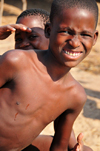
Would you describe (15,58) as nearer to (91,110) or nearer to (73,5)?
(73,5)

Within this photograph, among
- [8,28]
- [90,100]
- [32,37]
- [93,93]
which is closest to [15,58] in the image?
[8,28]

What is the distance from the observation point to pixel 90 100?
5258 mm

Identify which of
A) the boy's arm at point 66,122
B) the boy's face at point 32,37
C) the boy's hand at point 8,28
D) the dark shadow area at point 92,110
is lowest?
the dark shadow area at point 92,110

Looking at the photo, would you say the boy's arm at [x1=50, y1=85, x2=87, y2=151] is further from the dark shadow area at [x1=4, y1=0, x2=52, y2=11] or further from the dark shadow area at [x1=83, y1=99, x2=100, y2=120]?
the dark shadow area at [x1=4, y1=0, x2=52, y2=11]

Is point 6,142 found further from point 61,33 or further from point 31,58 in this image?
point 61,33

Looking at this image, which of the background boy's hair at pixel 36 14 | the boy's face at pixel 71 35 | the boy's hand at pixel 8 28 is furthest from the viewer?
the background boy's hair at pixel 36 14

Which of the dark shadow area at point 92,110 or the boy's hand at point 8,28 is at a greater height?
the boy's hand at point 8,28

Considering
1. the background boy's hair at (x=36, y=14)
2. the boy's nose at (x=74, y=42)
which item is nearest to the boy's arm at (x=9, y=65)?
the boy's nose at (x=74, y=42)

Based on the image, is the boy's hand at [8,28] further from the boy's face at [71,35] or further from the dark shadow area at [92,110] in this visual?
the dark shadow area at [92,110]

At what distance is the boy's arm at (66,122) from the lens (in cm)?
203

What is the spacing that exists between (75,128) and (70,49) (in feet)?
8.47

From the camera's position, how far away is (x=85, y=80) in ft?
21.6

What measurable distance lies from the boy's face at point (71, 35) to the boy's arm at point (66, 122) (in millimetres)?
395

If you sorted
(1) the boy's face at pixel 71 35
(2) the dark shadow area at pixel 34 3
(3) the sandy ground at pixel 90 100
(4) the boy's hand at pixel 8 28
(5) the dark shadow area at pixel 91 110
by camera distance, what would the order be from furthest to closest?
(2) the dark shadow area at pixel 34 3 < (5) the dark shadow area at pixel 91 110 < (3) the sandy ground at pixel 90 100 < (4) the boy's hand at pixel 8 28 < (1) the boy's face at pixel 71 35
